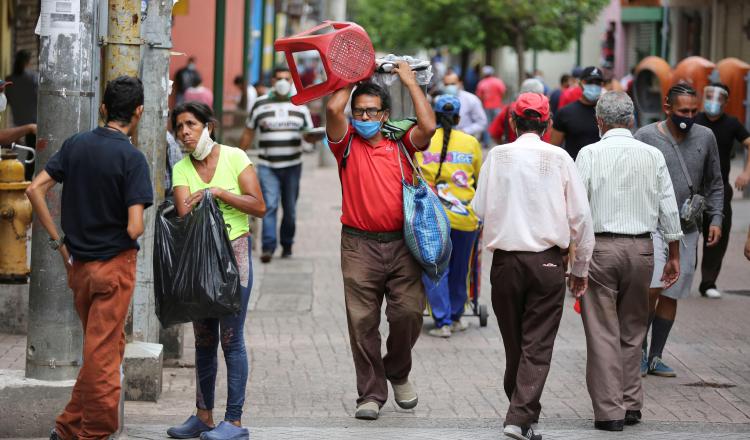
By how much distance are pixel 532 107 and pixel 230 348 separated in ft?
6.30

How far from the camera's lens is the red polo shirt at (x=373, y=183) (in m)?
7.09

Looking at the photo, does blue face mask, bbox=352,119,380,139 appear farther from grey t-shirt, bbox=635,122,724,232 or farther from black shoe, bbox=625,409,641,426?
grey t-shirt, bbox=635,122,724,232

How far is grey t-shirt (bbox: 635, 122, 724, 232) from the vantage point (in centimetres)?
840

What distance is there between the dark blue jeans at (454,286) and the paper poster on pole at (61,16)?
4087 millimetres

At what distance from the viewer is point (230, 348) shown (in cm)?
661

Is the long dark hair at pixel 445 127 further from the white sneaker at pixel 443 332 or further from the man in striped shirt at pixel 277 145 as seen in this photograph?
the man in striped shirt at pixel 277 145

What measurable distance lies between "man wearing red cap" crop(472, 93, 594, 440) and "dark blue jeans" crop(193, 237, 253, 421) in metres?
1.23

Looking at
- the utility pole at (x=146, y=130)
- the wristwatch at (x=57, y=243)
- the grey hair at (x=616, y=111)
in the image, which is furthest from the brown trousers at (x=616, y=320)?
the wristwatch at (x=57, y=243)

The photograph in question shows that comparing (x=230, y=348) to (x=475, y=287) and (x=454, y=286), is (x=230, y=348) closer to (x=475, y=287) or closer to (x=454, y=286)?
(x=454, y=286)

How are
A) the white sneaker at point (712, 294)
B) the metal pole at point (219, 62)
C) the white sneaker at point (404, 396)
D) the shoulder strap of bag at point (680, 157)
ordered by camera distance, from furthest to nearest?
the metal pole at point (219, 62), the white sneaker at point (712, 294), the shoulder strap of bag at point (680, 157), the white sneaker at point (404, 396)

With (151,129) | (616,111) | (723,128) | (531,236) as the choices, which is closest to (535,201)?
(531,236)

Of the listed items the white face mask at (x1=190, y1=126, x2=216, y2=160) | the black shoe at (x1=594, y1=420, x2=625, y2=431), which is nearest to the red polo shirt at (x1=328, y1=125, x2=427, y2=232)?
the white face mask at (x1=190, y1=126, x2=216, y2=160)

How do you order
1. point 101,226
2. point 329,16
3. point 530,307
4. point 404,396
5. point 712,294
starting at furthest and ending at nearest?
point 329,16
point 712,294
point 404,396
point 530,307
point 101,226

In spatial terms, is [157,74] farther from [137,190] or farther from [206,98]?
[206,98]
